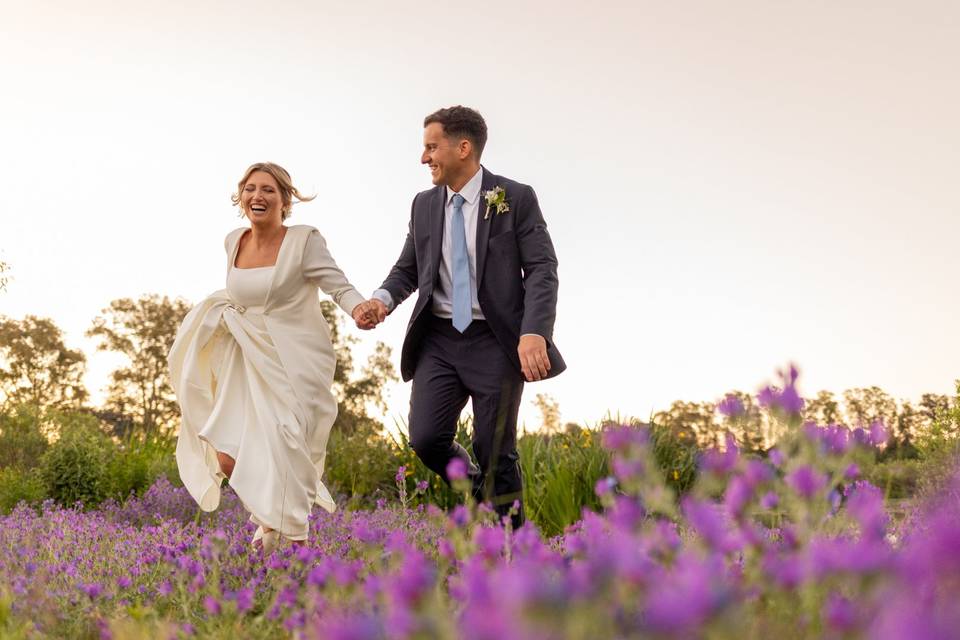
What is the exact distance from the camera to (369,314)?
17.4 ft

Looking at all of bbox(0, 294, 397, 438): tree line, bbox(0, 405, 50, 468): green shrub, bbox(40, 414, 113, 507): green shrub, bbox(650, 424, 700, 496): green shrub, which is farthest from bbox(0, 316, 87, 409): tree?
bbox(650, 424, 700, 496): green shrub

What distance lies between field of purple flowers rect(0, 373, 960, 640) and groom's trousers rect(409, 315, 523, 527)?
1.48 metres

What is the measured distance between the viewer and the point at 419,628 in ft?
3.65

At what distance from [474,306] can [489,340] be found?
0.22 metres

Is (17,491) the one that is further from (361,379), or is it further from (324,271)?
(361,379)

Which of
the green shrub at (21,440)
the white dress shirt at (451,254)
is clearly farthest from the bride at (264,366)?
the green shrub at (21,440)

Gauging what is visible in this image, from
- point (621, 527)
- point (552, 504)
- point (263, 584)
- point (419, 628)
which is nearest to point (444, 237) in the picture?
A: point (263, 584)

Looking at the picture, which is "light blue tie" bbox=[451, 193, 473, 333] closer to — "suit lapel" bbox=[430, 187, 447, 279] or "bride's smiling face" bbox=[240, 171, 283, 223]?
"suit lapel" bbox=[430, 187, 447, 279]

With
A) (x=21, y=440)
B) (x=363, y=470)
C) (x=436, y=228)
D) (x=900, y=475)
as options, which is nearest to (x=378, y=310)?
(x=436, y=228)

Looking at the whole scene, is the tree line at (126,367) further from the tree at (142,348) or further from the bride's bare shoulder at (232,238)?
the bride's bare shoulder at (232,238)

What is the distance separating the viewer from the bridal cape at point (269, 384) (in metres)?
5.12

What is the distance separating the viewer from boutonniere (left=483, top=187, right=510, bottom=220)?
17.9ft

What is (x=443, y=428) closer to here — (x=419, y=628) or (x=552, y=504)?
(x=552, y=504)

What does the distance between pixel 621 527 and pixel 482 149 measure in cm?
443
